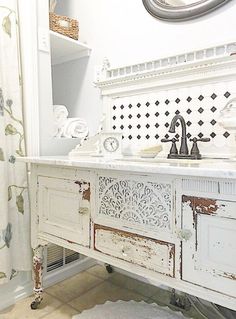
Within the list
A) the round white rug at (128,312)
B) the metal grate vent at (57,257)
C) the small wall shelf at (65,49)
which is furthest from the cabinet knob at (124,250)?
the small wall shelf at (65,49)

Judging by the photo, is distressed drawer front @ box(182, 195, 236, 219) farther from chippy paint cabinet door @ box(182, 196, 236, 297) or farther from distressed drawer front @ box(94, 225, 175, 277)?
distressed drawer front @ box(94, 225, 175, 277)

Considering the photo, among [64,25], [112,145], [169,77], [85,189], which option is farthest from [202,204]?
[64,25]

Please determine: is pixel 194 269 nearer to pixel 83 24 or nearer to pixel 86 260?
pixel 86 260

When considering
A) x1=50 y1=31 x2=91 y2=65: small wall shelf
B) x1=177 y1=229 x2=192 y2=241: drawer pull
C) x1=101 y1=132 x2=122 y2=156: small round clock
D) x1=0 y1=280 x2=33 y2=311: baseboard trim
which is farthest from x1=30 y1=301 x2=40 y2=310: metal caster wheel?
x1=50 y1=31 x2=91 y2=65: small wall shelf

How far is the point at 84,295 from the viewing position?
5.33 feet

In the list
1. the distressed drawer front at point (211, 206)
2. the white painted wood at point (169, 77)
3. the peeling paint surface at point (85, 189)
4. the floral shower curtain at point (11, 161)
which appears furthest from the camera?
the floral shower curtain at point (11, 161)

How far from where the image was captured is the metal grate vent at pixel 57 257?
172cm

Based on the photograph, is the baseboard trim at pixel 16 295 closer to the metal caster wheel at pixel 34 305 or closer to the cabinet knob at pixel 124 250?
the metal caster wheel at pixel 34 305

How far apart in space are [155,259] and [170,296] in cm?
78

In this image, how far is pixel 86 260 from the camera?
6.48 feet

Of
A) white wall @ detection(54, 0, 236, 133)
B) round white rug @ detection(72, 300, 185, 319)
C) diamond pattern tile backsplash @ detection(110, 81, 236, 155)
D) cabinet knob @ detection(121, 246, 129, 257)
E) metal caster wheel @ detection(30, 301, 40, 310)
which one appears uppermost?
white wall @ detection(54, 0, 236, 133)

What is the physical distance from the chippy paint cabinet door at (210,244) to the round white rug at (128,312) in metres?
0.64

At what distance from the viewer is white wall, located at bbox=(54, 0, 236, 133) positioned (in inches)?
55.3

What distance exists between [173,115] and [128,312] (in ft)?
3.49
